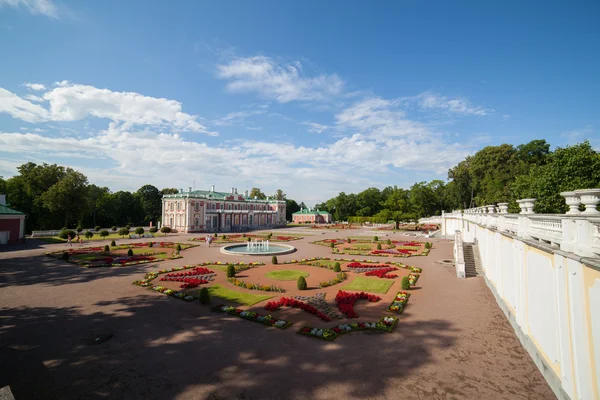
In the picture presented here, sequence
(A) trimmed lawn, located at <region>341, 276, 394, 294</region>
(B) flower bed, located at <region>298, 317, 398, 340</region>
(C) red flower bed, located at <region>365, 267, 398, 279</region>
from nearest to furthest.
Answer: (B) flower bed, located at <region>298, 317, 398, 340</region> < (A) trimmed lawn, located at <region>341, 276, 394, 294</region> < (C) red flower bed, located at <region>365, 267, 398, 279</region>

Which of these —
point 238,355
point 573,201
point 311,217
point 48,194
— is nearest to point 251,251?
point 238,355

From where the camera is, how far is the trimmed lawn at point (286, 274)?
64.7ft

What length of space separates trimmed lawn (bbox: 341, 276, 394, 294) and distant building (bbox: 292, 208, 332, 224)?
277 feet

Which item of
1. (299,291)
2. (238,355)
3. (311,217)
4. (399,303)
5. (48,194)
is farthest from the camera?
(311,217)

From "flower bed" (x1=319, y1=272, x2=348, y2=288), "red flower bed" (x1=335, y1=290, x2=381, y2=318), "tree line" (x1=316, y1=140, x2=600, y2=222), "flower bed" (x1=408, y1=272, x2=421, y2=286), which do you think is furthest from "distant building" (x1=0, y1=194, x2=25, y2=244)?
"tree line" (x1=316, y1=140, x2=600, y2=222)

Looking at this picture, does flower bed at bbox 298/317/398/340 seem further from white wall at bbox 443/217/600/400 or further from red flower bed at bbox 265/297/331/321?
white wall at bbox 443/217/600/400

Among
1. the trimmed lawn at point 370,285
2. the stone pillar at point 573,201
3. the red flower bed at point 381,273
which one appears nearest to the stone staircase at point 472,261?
the red flower bed at point 381,273

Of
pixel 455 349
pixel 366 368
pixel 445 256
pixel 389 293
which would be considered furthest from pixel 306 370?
pixel 445 256

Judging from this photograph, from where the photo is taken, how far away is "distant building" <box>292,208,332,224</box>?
343ft

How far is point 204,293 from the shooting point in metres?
14.2

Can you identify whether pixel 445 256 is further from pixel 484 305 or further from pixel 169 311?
pixel 169 311

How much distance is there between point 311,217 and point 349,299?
9011 cm

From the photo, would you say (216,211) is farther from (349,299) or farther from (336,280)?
(349,299)

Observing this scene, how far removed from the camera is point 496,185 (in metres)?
52.1
